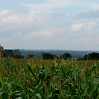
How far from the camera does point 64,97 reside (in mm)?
4656

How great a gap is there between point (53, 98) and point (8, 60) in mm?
7279

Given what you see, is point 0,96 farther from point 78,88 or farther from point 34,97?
point 78,88

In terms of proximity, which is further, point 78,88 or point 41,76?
point 41,76

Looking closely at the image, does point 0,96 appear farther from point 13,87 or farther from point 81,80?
point 81,80

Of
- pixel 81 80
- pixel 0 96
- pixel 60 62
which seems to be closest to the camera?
pixel 0 96

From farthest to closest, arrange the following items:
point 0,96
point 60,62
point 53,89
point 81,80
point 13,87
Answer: point 60,62
point 81,80
point 13,87
point 53,89
point 0,96

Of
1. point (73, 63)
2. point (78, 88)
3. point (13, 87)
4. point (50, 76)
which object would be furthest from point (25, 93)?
point (73, 63)

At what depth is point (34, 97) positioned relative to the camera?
4.44 m

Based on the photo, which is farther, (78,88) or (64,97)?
(78,88)

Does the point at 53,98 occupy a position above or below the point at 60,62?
below

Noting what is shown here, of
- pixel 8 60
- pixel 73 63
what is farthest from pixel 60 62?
pixel 8 60

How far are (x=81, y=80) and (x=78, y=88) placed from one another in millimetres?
284

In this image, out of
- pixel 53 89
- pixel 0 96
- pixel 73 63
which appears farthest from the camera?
pixel 73 63

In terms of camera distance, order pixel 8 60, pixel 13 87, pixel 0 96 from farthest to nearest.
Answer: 1. pixel 8 60
2. pixel 13 87
3. pixel 0 96
